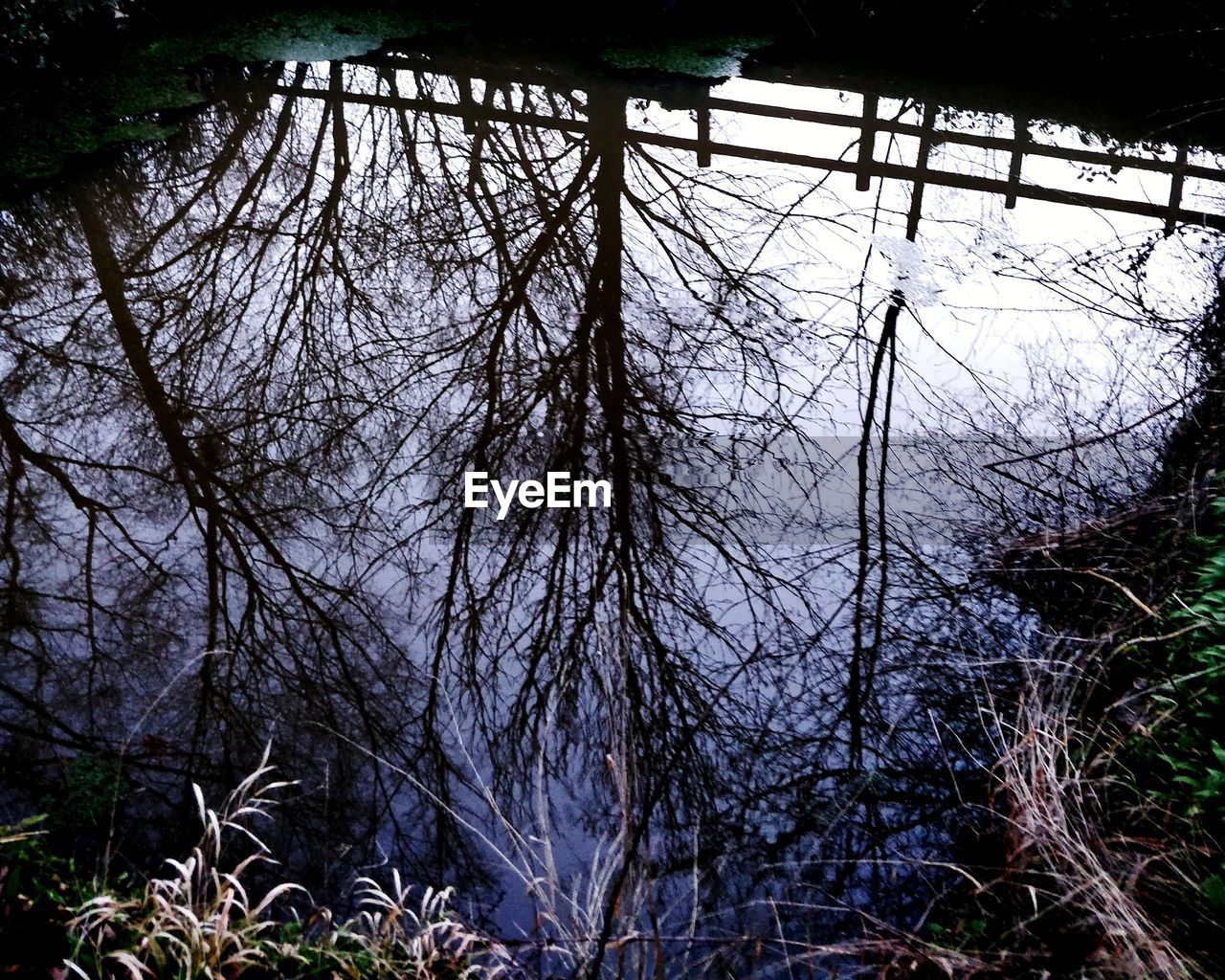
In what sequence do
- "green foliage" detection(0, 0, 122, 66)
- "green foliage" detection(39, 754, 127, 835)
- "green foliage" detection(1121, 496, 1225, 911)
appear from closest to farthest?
"green foliage" detection(1121, 496, 1225, 911) < "green foliage" detection(39, 754, 127, 835) < "green foliage" detection(0, 0, 122, 66)

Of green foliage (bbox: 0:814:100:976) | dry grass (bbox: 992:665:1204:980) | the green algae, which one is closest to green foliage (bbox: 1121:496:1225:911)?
dry grass (bbox: 992:665:1204:980)

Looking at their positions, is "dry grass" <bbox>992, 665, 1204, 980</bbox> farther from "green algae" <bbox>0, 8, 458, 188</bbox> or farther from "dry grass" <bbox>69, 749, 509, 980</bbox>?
"green algae" <bbox>0, 8, 458, 188</bbox>

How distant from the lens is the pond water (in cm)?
180

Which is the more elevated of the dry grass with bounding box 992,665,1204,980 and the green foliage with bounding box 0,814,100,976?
the dry grass with bounding box 992,665,1204,980

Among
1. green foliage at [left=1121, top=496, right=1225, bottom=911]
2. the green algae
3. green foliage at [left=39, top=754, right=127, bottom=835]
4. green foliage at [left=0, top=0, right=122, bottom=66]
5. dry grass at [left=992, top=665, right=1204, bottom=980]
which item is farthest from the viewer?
green foliage at [left=0, top=0, right=122, bottom=66]

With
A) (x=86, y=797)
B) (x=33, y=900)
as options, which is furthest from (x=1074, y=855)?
(x=86, y=797)

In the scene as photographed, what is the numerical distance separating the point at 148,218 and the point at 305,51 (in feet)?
6.88

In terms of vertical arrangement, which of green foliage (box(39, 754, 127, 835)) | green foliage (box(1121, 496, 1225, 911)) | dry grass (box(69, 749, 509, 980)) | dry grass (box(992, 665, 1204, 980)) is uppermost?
green foliage (box(1121, 496, 1225, 911))

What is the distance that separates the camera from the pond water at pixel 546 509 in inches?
70.7

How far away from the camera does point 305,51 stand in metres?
5.25

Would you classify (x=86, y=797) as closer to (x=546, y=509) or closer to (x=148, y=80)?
(x=546, y=509)

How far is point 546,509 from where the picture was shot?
258 cm

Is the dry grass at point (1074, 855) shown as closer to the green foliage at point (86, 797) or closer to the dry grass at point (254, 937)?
Answer: the dry grass at point (254, 937)

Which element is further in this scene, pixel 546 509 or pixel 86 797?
pixel 546 509
